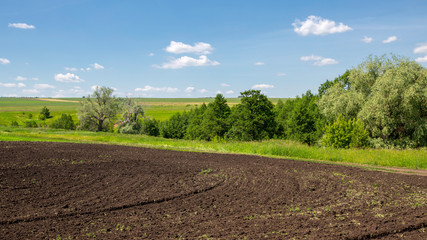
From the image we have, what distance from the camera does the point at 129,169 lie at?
56.3ft

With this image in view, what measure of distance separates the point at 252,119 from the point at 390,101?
20126 mm

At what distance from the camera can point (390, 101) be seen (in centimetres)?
3716

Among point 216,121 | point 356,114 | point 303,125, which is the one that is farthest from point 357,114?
point 216,121

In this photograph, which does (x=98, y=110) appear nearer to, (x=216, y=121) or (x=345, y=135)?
(x=216, y=121)

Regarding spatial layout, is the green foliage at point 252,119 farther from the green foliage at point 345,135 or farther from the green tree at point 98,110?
the green tree at point 98,110

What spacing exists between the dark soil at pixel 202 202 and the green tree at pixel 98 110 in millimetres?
52506

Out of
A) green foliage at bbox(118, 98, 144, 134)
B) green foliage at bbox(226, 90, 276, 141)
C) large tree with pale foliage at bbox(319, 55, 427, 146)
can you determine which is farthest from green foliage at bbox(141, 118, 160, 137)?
large tree with pale foliage at bbox(319, 55, 427, 146)

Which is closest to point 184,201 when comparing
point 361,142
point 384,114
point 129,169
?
point 129,169

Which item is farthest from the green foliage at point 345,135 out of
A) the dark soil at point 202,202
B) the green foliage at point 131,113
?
the green foliage at point 131,113

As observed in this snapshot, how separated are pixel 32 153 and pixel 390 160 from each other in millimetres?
24993

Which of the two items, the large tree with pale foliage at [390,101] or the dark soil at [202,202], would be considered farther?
the large tree with pale foliage at [390,101]

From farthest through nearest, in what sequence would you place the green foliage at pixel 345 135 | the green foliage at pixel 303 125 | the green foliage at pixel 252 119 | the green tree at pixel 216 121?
1. the green tree at pixel 216 121
2. the green foliage at pixel 303 125
3. the green foliage at pixel 252 119
4. the green foliage at pixel 345 135

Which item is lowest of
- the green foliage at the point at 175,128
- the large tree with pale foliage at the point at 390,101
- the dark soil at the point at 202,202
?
the green foliage at the point at 175,128

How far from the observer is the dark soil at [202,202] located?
8633mm
